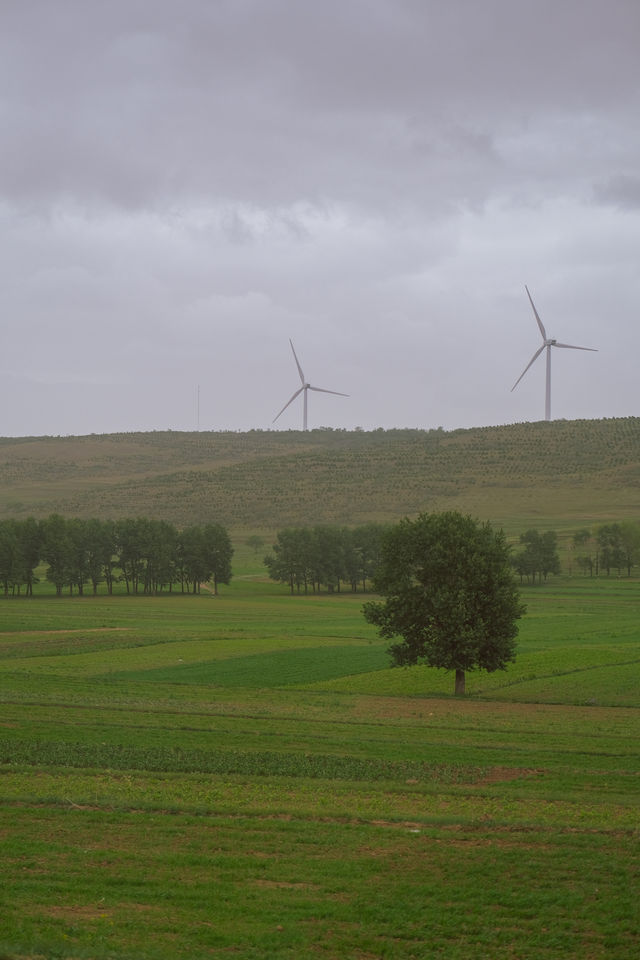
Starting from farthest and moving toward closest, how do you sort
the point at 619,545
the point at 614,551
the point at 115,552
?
the point at 619,545, the point at 614,551, the point at 115,552

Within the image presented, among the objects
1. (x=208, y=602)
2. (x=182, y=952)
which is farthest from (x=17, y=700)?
(x=208, y=602)

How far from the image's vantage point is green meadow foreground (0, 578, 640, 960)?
14.2 m

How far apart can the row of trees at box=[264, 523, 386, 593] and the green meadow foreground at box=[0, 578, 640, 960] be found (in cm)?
8165

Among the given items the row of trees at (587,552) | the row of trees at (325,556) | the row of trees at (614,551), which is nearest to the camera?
the row of trees at (587,552)

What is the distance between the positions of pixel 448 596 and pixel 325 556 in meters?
87.1

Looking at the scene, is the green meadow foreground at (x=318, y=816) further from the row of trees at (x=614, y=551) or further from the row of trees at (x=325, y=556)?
the row of trees at (x=614, y=551)

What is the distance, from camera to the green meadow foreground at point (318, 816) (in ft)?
46.5

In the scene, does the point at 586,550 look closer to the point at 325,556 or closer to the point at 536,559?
the point at 536,559

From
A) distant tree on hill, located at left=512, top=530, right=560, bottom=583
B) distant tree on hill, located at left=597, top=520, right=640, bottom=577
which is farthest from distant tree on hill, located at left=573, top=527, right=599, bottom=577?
distant tree on hill, located at left=512, top=530, right=560, bottom=583

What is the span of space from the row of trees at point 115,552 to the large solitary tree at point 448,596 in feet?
263

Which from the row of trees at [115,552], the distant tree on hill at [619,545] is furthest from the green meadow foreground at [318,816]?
the distant tree on hill at [619,545]

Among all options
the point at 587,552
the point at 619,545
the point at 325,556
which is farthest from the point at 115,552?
the point at 587,552

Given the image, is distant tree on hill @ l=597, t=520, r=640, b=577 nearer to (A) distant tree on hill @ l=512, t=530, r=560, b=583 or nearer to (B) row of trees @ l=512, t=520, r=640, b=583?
(B) row of trees @ l=512, t=520, r=640, b=583

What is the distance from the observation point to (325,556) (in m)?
133
